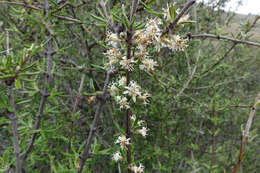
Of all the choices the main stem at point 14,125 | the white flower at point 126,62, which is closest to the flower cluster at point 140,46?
the white flower at point 126,62

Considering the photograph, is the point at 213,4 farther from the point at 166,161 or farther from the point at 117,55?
the point at 117,55

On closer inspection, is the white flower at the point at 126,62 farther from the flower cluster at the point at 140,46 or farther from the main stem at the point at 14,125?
the main stem at the point at 14,125

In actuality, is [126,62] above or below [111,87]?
above

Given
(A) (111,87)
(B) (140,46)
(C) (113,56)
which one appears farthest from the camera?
(A) (111,87)

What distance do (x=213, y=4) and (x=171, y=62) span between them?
1388 millimetres

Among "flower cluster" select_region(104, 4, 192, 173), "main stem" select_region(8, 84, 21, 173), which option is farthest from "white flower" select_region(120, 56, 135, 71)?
"main stem" select_region(8, 84, 21, 173)

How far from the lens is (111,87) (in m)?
1.21

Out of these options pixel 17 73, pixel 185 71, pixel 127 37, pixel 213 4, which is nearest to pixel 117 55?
pixel 127 37

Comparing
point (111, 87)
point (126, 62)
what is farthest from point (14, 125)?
point (126, 62)

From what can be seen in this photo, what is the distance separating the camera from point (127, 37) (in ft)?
3.12

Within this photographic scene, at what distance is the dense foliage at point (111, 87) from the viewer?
1109mm

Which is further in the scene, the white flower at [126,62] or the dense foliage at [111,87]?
the dense foliage at [111,87]

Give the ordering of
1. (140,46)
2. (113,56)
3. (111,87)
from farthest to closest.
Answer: (111,87) → (113,56) → (140,46)

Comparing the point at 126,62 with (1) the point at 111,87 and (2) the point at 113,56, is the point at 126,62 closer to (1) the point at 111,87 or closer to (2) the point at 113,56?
(2) the point at 113,56
